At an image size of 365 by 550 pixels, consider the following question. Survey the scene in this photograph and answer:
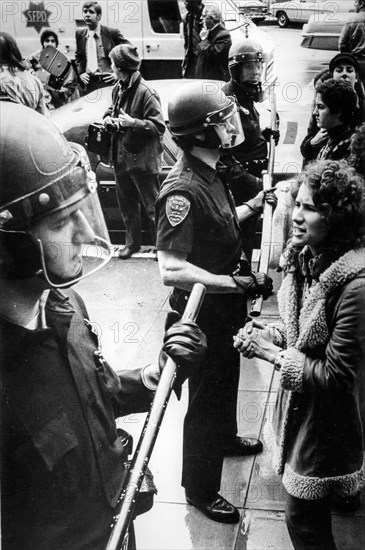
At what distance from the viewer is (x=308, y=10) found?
92.0 inches

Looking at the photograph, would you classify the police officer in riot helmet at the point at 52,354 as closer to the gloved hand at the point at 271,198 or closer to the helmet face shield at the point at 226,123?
the helmet face shield at the point at 226,123

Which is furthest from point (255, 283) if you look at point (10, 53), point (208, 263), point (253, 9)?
point (10, 53)

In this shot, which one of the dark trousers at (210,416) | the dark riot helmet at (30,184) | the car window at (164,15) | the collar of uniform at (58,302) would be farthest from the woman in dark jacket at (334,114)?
the collar of uniform at (58,302)

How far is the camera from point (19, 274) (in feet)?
6.33

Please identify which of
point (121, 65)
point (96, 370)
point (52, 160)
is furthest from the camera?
point (121, 65)

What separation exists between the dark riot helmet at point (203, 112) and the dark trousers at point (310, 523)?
49.7 inches

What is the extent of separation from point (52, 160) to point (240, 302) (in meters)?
0.96

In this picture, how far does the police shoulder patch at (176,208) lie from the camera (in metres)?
2.35

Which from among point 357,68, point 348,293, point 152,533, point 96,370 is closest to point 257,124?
point 357,68

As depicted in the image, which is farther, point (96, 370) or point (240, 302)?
point (240, 302)

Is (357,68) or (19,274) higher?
(357,68)

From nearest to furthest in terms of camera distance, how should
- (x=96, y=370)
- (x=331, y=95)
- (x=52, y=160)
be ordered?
(x=52, y=160)
(x=96, y=370)
(x=331, y=95)

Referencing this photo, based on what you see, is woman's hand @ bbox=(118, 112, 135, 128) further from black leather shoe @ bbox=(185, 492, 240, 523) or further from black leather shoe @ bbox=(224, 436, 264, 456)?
black leather shoe @ bbox=(185, 492, 240, 523)

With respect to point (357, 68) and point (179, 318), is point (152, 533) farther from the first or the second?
point (357, 68)
